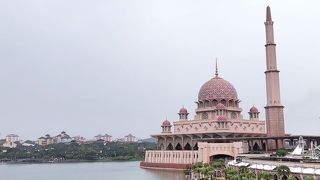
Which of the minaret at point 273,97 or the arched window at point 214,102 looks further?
the arched window at point 214,102

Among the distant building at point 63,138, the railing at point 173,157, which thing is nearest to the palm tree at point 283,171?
the railing at point 173,157

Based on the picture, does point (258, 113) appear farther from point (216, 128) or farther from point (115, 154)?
point (115, 154)

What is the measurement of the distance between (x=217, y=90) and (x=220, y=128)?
512cm

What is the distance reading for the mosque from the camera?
39.2 metres

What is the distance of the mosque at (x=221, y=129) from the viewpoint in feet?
129

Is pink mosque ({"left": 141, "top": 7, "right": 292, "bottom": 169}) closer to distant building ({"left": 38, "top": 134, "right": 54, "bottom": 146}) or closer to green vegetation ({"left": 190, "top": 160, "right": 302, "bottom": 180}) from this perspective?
green vegetation ({"left": 190, "top": 160, "right": 302, "bottom": 180})

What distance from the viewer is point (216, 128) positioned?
139ft

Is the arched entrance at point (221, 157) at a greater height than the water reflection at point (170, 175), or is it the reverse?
the arched entrance at point (221, 157)

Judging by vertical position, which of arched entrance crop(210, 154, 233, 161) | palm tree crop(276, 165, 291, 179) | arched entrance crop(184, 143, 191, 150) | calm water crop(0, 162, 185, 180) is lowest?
calm water crop(0, 162, 185, 180)

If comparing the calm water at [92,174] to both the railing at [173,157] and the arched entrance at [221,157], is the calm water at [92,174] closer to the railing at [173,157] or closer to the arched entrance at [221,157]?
the railing at [173,157]

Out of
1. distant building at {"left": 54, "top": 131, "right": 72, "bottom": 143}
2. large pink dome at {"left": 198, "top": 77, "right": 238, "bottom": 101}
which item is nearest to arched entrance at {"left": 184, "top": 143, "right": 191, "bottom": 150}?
large pink dome at {"left": 198, "top": 77, "right": 238, "bottom": 101}

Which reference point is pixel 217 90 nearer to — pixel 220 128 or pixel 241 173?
pixel 220 128

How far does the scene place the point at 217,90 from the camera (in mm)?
45969

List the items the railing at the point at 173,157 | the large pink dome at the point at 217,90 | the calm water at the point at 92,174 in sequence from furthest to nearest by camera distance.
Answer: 1. the large pink dome at the point at 217,90
2. the railing at the point at 173,157
3. the calm water at the point at 92,174
